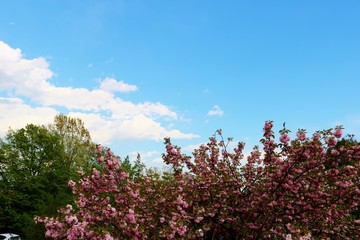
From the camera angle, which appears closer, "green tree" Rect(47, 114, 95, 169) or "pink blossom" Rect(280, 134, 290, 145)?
"pink blossom" Rect(280, 134, 290, 145)

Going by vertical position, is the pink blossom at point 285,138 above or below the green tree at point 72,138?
below

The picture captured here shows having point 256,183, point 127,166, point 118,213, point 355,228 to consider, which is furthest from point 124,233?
point 127,166

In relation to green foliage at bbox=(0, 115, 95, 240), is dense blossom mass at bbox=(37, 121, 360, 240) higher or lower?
lower

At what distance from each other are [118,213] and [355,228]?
5.95 meters

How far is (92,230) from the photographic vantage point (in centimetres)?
791

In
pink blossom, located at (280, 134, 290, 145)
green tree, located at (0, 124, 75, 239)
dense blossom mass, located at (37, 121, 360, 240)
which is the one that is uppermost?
green tree, located at (0, 124, 75, 239)

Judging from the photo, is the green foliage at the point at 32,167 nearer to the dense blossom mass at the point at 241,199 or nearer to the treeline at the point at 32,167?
the treeline at the point at 32,167

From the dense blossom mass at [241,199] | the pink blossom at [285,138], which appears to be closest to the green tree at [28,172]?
the dense blossom mass at [241,199]

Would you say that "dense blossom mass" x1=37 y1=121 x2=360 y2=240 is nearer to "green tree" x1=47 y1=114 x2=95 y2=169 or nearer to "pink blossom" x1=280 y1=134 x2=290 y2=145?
"pink blossom" x1=280 y1=134 x2=290 y2=145

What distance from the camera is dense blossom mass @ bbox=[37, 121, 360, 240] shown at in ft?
27.5

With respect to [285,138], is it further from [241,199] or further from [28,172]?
[28,172]

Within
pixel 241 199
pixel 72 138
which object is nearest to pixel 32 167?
pixel 72 138

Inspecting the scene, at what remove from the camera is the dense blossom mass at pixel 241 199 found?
8367 millimetres

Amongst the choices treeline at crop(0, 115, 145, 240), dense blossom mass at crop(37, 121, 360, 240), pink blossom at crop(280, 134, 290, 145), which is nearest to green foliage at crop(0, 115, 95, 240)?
treeline at crop(0, 115, 145, 240)
